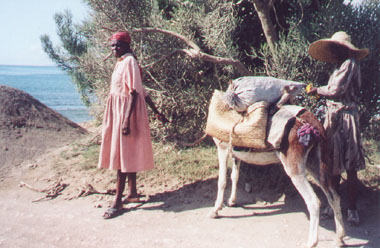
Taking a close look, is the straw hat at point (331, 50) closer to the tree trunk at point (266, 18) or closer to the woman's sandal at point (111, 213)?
the tree trunk at point (266, 18)

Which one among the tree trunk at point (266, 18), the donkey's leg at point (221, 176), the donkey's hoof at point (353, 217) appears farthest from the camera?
the tree trunk at point (266, 18)

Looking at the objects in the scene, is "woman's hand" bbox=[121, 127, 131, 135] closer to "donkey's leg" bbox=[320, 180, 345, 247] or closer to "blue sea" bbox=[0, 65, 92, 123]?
"donkey's leg" bbox=[320, 180, 345, 247]

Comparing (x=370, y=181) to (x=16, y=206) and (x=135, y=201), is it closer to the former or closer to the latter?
(x=135, y=201)

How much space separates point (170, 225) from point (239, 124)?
1594mm

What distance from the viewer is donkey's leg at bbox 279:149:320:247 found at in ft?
12.3

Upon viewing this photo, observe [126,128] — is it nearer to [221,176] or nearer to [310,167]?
[221,176]

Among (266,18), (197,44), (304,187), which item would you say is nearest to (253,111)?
(304,187)

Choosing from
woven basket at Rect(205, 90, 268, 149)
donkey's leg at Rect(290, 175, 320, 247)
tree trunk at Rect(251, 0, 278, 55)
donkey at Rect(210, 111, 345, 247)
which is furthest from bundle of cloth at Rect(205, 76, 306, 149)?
tree trunk at Rect(251, 0, 278, 55)

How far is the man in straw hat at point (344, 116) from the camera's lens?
4172mm

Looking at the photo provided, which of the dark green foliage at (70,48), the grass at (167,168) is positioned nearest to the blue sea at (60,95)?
the dark green foliage at (70,48)

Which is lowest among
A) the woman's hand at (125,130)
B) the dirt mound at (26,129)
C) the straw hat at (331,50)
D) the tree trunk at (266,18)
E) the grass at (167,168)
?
the grass at (167,168)

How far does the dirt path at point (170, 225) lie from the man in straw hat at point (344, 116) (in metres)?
0.71

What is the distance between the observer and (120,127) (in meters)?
4.86

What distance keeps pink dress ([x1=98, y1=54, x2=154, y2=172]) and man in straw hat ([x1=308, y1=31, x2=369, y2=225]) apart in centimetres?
223
